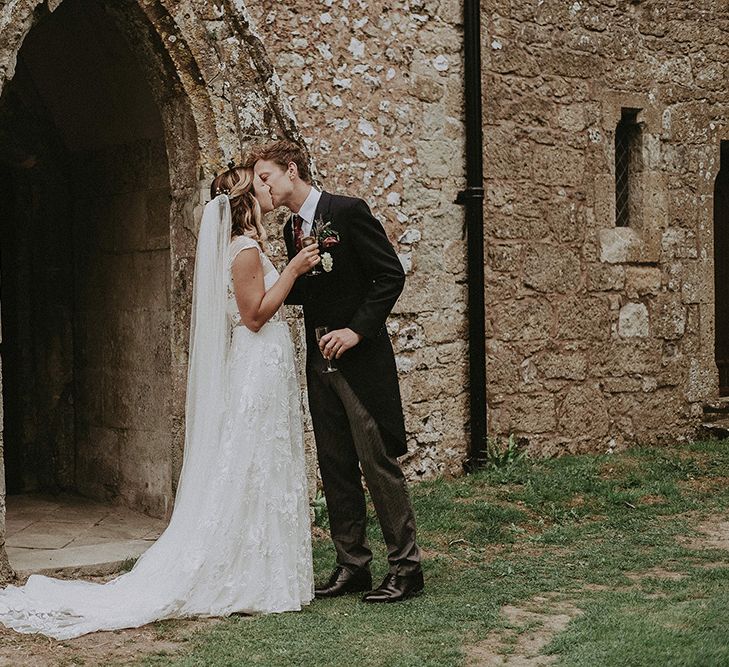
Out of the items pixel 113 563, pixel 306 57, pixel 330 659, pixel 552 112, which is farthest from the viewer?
pixel 552 112

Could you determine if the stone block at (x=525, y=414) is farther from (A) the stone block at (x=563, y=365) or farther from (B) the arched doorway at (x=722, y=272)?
(B) the arched doorway at (x=722, y=272)

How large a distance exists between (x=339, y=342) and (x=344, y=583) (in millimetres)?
1091

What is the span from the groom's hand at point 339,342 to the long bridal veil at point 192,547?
0.51 m

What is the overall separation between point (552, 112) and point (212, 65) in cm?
349

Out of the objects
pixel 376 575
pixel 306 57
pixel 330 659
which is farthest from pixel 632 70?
pixel 330 659

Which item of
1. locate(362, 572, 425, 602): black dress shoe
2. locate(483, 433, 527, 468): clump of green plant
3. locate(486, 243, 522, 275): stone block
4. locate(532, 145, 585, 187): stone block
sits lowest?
locate(362, 572, 425, 602): black dress shoe

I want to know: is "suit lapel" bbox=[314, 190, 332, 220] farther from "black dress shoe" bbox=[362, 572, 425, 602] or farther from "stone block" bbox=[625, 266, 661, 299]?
"stone block" bbox=[625, 266, 661, 299]

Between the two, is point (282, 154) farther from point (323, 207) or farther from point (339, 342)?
point (339, 342)

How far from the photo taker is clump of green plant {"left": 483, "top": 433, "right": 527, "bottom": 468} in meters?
8.47

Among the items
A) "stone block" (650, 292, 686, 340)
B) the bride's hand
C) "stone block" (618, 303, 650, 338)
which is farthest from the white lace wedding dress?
"stone block" (650, 292, 686, 340)

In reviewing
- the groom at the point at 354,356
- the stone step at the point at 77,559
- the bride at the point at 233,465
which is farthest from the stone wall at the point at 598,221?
the bride at the point at 233,465

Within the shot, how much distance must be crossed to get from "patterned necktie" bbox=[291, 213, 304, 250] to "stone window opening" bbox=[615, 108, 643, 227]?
467cm

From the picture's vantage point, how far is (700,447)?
942 cm

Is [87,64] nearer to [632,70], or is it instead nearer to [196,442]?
[196,442]
